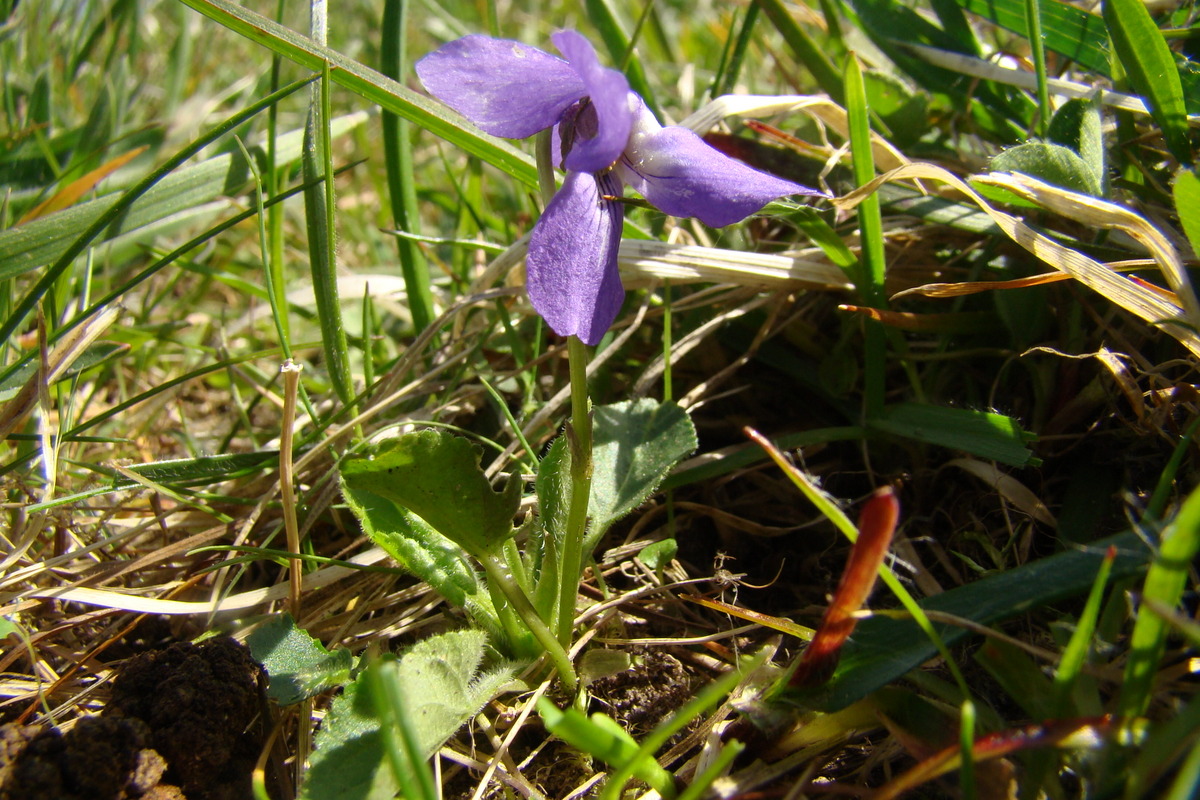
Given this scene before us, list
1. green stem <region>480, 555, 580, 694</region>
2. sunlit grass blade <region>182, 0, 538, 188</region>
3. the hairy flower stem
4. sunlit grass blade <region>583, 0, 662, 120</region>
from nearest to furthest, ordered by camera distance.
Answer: the hairy flower stem
green stem <region>480, 555, 580, 694</region>
sunlit grass blade <region>182, 0, 538, 188</region>
sunlit grass blade <region>583, 0, 662, 120</region>

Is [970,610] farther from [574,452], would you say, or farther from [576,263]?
[576,263]

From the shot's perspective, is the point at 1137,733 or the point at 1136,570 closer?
the point at 1137,733

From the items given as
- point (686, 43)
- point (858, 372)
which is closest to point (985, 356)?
point (858, 372)

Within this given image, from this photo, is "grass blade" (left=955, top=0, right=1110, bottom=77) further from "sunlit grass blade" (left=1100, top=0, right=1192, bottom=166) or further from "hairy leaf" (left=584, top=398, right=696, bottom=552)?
"hairy leaf" (left=584, top=398, right=696, bottom=552)

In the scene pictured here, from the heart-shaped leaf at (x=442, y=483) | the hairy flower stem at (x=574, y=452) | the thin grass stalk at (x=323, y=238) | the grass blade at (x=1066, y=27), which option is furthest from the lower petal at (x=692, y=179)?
the grass blade at (x=1066, y=27)

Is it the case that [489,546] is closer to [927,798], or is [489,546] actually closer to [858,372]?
[927,798]

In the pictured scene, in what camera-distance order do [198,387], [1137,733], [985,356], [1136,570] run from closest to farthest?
[1137,733], [1136,570], [985,356], [198,387]

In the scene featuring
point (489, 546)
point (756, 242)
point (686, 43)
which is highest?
point (686, 43)

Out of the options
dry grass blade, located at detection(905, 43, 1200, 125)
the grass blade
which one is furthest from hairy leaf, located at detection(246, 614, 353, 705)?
the grass blade
